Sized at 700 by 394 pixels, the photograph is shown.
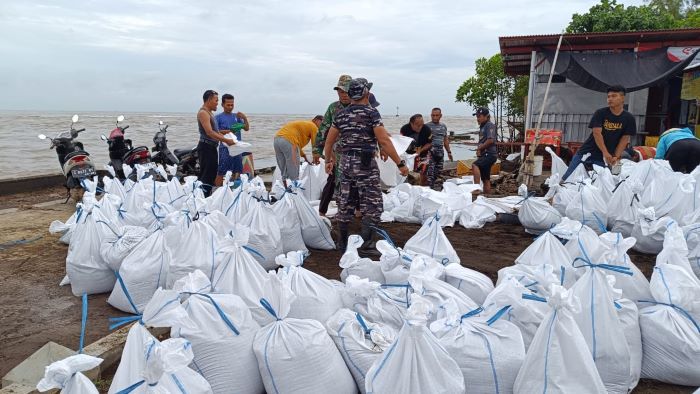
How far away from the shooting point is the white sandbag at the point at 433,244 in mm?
3205

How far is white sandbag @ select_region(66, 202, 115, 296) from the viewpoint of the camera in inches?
133

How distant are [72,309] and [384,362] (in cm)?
234

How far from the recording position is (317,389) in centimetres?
201

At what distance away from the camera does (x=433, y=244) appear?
10.7 feet

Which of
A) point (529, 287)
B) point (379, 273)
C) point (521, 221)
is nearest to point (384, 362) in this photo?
point (529, 287)

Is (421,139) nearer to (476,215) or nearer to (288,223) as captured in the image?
(476,215)

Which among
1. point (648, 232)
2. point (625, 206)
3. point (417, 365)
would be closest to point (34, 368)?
point (417, 365)

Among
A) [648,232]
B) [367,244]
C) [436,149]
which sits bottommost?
[367,244]

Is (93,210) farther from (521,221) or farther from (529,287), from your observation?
(521,221)

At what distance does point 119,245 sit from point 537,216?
11.8ft

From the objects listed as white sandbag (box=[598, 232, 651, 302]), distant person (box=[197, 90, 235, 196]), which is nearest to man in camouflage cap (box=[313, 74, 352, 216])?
distant person (box=[197, 90, 235, 196])

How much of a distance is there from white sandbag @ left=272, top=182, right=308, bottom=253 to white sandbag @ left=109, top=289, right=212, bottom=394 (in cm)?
225

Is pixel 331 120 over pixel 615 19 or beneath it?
beneath

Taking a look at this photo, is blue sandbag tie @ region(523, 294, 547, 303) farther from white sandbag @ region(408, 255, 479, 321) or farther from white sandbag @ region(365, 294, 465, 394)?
white sandbag @ region(365, 294, 465, 394)
